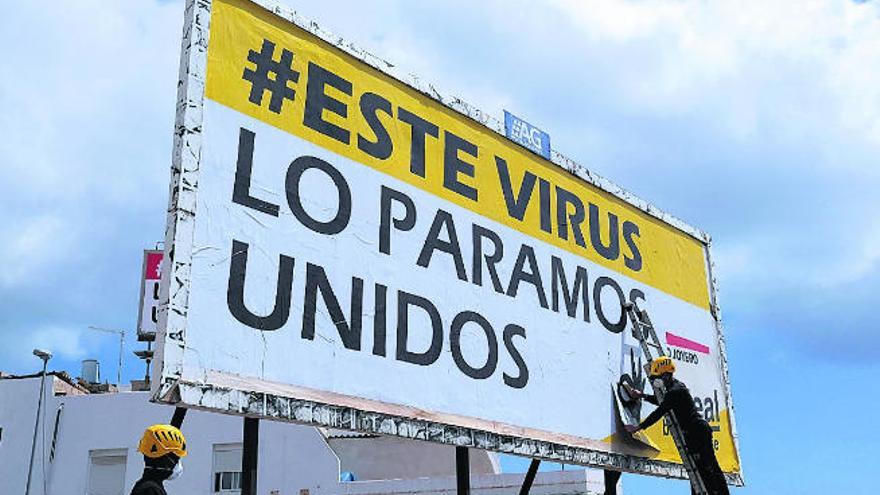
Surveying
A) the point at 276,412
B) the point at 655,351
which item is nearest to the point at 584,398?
the point at 655,351

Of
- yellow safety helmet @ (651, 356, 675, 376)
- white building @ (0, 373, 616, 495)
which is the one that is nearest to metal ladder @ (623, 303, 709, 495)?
yellow safety helmet @ (651, 356, 675, 376)

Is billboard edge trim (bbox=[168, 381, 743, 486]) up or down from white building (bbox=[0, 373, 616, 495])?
down

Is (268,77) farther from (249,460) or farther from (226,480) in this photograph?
(226,480)

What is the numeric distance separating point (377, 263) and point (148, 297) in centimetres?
2526

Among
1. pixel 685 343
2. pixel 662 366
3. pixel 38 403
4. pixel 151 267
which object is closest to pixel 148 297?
pixel 151 267

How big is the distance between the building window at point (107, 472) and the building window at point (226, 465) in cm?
233

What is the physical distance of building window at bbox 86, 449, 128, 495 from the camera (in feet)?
81.0

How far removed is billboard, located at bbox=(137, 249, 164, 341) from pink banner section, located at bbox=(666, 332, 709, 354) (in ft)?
68.9

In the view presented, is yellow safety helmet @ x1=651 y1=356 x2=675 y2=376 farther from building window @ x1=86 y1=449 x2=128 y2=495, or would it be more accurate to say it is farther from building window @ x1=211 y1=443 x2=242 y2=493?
building window @ x1=86 y1=449 x2=128 y2=495

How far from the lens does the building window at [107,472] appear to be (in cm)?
2470

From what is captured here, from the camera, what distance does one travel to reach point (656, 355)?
905 cm

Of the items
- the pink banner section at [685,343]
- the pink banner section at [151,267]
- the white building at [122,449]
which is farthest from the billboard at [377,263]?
the pink banner section at [151,267]

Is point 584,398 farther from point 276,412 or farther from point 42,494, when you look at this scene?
point 42,494

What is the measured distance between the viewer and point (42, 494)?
2475cm
